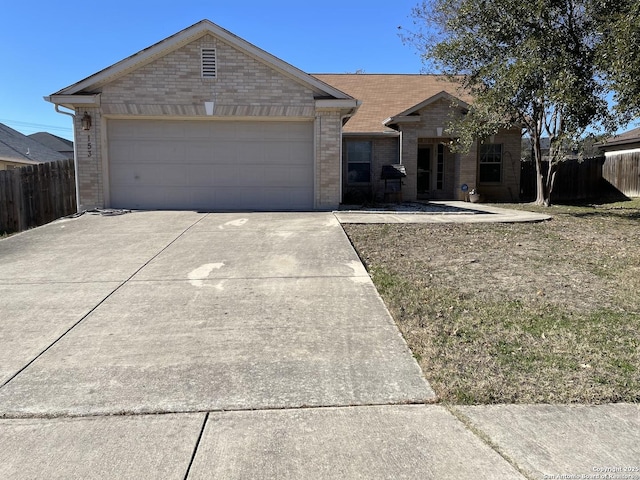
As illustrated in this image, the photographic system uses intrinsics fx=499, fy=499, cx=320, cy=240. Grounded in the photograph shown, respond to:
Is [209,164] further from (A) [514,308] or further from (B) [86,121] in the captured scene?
(A) [514,308]

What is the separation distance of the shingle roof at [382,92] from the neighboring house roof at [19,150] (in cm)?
1501

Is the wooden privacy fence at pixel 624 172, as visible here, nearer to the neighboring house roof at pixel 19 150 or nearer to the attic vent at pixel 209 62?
the attic vent at pixel 209 62

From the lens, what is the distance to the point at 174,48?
13039mm

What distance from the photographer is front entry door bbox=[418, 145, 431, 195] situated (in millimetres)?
20003

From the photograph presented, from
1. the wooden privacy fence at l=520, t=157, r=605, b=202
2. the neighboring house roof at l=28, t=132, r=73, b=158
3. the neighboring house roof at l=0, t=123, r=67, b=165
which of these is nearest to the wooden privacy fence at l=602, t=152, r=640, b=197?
the wooden privacy fence at l=520, t=157, r=605, b=202

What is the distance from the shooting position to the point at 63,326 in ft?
16.7

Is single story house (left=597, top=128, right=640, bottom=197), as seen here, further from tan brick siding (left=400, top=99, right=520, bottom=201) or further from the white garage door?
the white garage door

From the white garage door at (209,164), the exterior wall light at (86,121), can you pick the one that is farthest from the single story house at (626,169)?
the exterior wall light at (86,121)

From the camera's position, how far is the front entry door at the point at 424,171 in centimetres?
2000

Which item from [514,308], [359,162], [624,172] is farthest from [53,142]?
[514,308]

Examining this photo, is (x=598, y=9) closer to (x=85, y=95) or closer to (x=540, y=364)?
(x=540, y=364)

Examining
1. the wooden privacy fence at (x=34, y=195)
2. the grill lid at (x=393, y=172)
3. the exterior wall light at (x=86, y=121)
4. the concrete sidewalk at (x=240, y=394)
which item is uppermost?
the exterior wall light at (x=86, y=121)

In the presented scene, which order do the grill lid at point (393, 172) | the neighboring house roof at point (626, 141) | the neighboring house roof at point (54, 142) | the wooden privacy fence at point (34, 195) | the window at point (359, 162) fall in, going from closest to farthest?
the wooden privacy fence at point (34, 195)
the grill lid at point (393, 172)
the window at point (359, 162)
the neighboring house roof at point (626, 141)
the neighboring house roof at point (54, 142)

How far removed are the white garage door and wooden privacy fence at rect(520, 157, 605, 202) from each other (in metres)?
11.7
